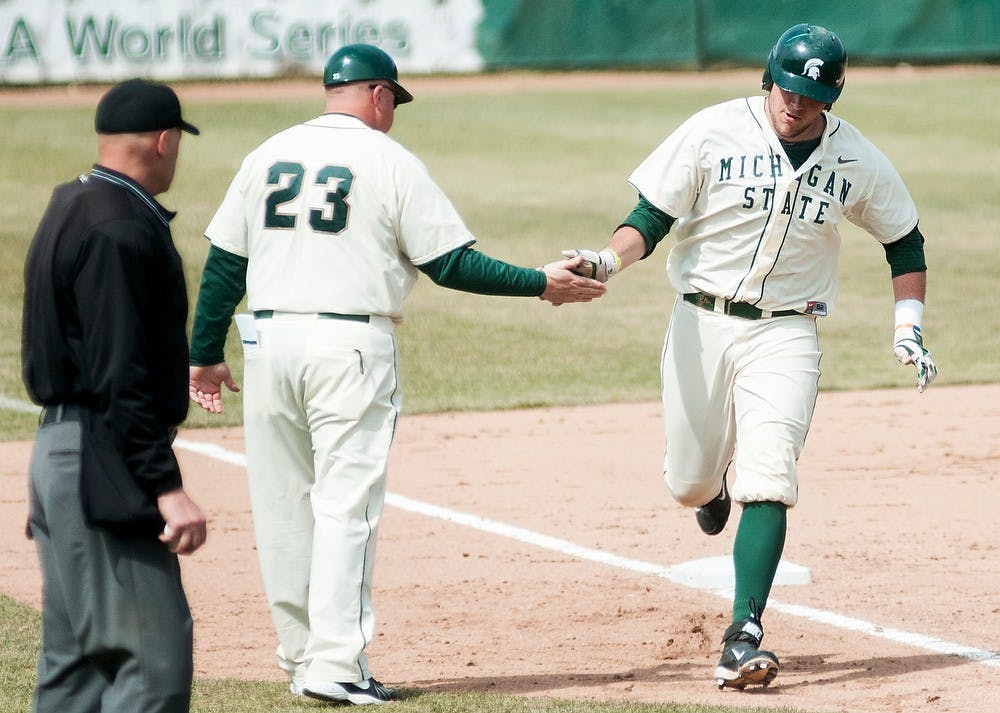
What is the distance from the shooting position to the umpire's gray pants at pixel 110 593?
3549 mm

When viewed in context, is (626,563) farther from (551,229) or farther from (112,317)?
(551,229)

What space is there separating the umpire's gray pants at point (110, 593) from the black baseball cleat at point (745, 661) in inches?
78.8

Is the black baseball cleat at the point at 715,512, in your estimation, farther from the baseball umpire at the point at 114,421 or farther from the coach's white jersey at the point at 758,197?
the baseball umpire at the point at 114,421

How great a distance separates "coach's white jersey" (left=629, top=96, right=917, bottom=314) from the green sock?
2.52 ft

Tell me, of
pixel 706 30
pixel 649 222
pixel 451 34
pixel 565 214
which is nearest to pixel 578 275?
pixel 649 222

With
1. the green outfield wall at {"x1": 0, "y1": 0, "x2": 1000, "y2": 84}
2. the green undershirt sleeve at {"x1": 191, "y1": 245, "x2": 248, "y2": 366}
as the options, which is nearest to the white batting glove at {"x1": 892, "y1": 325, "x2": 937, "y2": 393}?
the green undershirt sleeve at {"x1": 191, "y1": 245, "x2": 248, "y2": 366}

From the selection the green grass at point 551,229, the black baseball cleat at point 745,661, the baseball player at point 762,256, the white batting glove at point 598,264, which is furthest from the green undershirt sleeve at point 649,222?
the green grass at point 551,229

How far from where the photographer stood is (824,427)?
956 centimetres

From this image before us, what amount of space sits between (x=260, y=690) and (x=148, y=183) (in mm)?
2000

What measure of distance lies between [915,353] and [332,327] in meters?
2.15

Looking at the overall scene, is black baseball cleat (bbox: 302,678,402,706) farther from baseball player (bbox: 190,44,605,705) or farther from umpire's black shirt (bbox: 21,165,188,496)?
umpire's black shirt (bbox: 21,165,188,496)

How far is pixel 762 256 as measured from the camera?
18.0ft

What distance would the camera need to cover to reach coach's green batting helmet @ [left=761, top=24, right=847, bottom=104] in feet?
17.4

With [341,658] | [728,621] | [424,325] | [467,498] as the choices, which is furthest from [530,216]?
[341,658]
